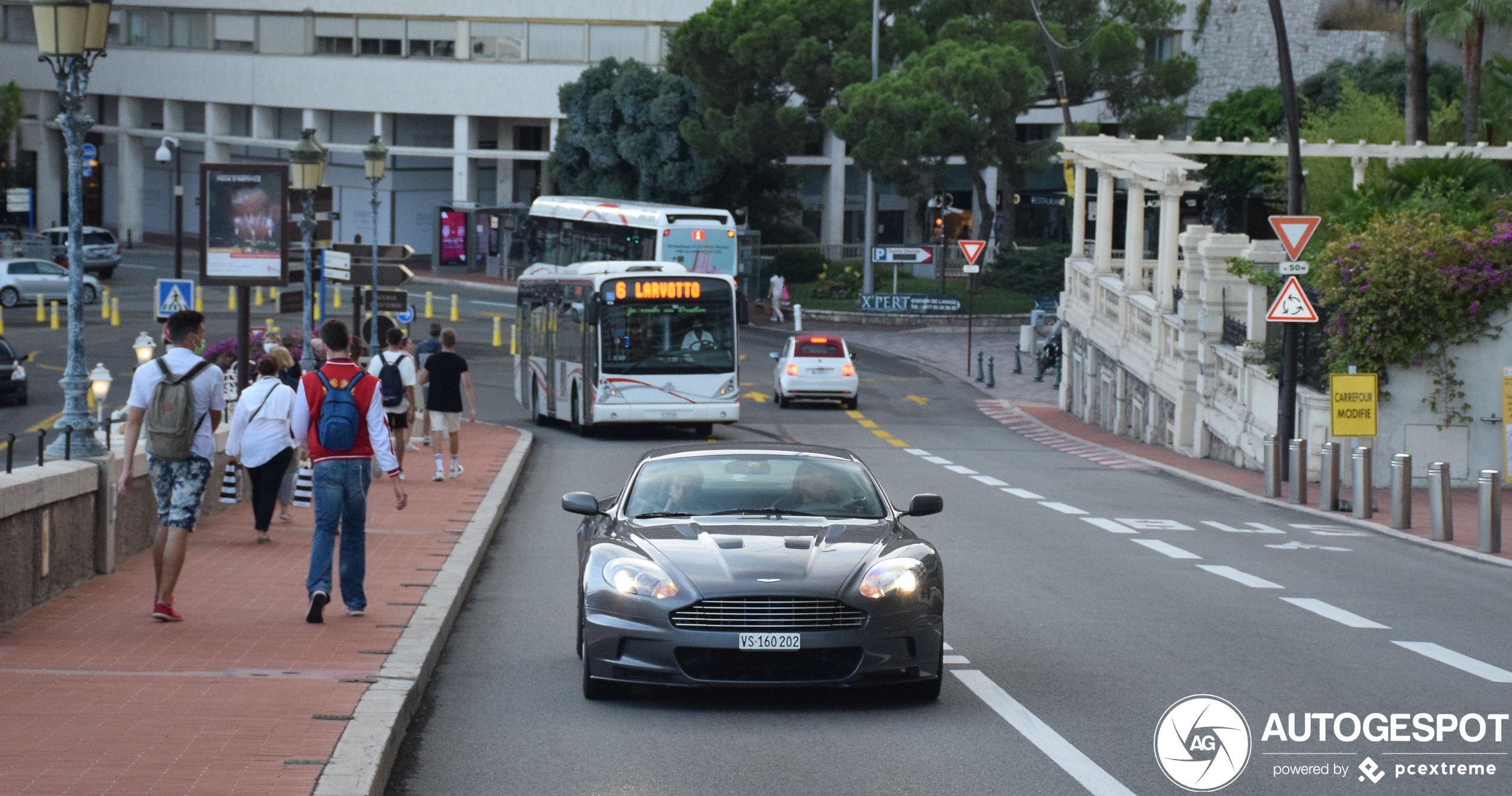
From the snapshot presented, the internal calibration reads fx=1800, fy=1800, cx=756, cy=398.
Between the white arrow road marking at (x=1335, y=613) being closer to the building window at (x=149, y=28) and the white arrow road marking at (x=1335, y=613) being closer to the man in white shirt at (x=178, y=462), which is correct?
the man in white shirt at (x=178, y=462)

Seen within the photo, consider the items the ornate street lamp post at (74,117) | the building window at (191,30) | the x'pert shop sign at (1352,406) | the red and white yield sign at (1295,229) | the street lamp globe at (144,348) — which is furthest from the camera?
the building window at (191,30)

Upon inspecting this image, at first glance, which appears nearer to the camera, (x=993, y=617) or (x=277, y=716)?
(x=277, y=716)

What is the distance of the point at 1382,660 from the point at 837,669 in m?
3.64

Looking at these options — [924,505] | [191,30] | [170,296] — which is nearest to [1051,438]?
[170,296]

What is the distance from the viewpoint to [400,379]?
20125mm

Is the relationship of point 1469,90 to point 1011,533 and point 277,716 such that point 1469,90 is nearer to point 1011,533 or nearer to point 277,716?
point 1011,533

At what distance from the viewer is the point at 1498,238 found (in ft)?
73.9

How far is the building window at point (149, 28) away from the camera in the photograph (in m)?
83.8

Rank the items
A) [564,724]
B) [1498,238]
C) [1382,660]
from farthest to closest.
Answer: [1498,238] < [1382,660] < [564,724]

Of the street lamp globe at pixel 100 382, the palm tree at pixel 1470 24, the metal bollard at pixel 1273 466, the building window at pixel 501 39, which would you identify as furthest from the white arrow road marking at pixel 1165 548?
the building window at pixel 501 39

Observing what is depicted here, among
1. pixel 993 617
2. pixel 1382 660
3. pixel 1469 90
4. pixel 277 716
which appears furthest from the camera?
pixel 1469 90

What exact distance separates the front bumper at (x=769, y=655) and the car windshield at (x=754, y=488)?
126 cm

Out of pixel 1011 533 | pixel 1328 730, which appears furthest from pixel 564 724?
pixel 1011 533

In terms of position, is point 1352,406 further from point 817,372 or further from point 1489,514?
point 817,372
